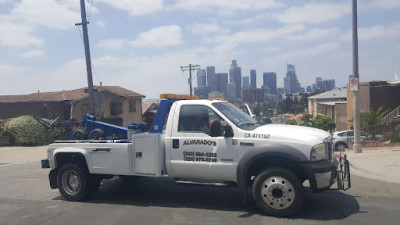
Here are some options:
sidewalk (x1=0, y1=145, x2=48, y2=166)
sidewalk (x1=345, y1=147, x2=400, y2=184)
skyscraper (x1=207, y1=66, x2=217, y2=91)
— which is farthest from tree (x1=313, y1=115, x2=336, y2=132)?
sidewalk (x1=0, y1=145, x2=48, y2=166)

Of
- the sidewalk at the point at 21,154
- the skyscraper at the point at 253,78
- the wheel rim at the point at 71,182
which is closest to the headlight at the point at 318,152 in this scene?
the wheel rim at the point at 71,182

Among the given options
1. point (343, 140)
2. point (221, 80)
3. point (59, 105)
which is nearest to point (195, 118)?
point (343, 140)

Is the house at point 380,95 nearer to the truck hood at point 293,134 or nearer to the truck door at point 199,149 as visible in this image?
the truck hood at point 293,134

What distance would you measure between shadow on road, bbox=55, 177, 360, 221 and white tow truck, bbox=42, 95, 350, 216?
45 centimetres

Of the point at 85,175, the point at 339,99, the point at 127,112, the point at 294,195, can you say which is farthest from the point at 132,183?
the point at 339,99

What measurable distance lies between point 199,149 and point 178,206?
127 cm

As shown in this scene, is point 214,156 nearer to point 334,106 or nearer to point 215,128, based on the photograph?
point 215,128

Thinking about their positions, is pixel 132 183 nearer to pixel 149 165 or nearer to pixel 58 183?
pixel 58 183

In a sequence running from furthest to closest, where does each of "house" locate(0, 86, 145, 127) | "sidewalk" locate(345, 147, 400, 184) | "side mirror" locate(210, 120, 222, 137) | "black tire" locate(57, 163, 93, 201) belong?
→ "house" locate(0, 86, 145, 127), "sidewalk" locate(345, 147, 400, 184), "black tire" locate(57, 163, 93, 201), "side mirror" locate(210, 120, 222, 137)

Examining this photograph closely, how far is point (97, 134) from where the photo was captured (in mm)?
7645

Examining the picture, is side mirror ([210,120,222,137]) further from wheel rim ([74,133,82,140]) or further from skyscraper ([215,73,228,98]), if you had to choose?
skyscraper ([215,73,228,98])

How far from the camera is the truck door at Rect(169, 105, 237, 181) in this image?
6.11m

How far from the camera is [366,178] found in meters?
8.79

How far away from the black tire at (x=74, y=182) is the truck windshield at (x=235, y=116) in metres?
3.09
